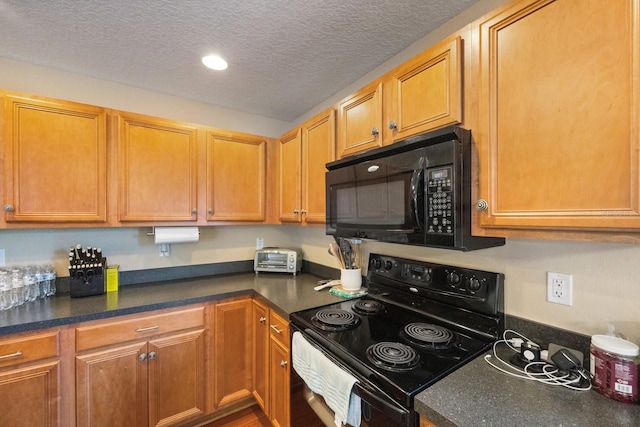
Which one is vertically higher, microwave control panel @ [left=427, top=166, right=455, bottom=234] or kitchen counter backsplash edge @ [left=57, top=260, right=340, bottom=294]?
microwave control panel @ [left=427, top=166, right=455, bottom=234]

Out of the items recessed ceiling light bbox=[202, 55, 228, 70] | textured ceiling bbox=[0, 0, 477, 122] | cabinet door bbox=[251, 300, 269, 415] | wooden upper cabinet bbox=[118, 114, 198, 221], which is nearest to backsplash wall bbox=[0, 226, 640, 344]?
wooden upper cabinet bbox=[118, 114, 198, 221]

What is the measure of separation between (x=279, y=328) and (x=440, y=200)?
1.17 meters

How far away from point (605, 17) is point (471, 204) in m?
0.60

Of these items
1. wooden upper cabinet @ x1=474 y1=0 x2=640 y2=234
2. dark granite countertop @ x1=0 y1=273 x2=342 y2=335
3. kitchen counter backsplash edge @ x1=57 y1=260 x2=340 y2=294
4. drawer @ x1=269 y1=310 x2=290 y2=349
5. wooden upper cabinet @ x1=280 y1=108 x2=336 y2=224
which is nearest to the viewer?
wooden upper cabinet @ x1=474 y1=0 x2=640 y2=234

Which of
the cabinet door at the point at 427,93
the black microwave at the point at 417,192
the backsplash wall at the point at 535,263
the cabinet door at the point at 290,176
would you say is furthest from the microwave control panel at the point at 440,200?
the cabinet door at the point at 290,176

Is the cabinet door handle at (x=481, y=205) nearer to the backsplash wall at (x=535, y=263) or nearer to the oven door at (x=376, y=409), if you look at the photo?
the backsplash wall at (x=535, y=263)

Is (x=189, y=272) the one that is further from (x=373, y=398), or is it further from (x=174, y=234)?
(x=373, y=398)

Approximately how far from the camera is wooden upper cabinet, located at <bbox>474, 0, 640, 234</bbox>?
2.26 ft

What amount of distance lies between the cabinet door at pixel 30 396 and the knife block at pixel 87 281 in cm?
46

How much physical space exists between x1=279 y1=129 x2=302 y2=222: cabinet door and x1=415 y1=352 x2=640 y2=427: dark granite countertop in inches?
56.3

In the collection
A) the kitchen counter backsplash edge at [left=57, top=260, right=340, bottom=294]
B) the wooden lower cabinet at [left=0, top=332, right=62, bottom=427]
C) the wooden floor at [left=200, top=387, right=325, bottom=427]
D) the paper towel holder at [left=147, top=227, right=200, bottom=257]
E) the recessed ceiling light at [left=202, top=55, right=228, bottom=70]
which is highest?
the recessed ceiling light at [left=202, top=55, right=228, bottom=70]

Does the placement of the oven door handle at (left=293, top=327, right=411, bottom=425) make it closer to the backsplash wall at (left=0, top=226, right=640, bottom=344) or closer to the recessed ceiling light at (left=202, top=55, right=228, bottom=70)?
the backsplash wall at (left=0, top=226, right=640, bottom=344)

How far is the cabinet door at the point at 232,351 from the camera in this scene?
188 centimetres

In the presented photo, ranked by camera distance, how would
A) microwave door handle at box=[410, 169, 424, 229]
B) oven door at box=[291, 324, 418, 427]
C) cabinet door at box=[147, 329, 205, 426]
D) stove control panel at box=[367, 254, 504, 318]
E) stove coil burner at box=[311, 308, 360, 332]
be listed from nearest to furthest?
1. oven door at box=[291, 324, 418, 427]
2. microwave door handle at box=[410, 169, 424, 229]
3. stove control panel at box=[367, 254, 504, 318]
4. stove coil burner at box=[311, 308, 360, 332]
5. cabinet door at box=[147, 329, 205, 426]
